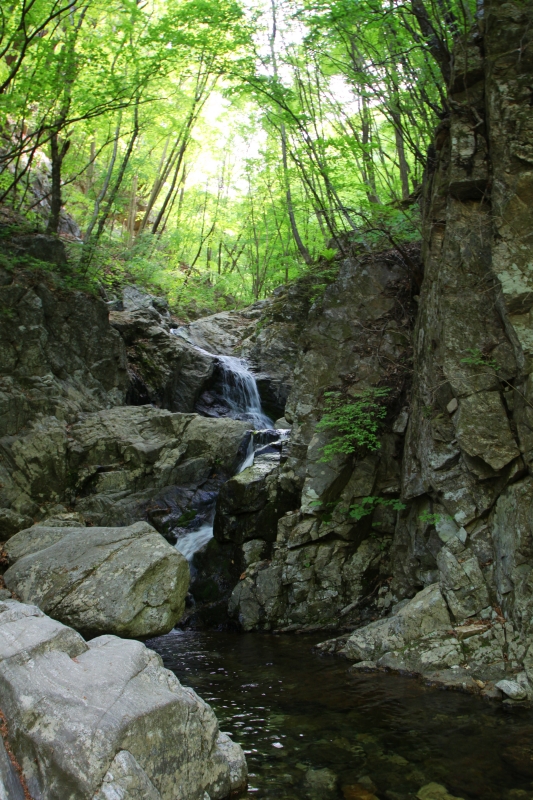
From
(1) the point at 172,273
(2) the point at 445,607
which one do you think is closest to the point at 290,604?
(2) the point at 445,607

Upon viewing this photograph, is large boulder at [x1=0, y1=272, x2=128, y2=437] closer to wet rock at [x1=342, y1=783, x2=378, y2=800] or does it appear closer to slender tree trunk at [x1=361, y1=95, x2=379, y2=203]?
slender tree trunk at [x1=361, y1=95, x2=379, y2=203]

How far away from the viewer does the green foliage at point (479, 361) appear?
732 cm

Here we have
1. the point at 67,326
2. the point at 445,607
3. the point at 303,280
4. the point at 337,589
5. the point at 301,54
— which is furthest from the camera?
the point at 303,280

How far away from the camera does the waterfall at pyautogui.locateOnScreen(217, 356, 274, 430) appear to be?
55.0ft

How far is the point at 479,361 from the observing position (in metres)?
7.28

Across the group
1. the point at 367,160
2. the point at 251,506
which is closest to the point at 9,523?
the point at 251,506

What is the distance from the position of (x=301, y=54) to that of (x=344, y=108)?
164 centimetres

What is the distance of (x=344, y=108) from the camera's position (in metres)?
13.1

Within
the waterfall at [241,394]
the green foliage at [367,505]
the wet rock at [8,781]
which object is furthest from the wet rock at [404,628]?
the waterfall at [241,394]

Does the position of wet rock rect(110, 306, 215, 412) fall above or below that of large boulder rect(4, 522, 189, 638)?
above

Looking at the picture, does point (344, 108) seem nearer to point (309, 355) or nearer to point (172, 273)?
point (309, 355)

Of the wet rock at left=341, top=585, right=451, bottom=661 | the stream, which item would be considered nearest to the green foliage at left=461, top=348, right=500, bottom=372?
the wet rock at left=341, top=585, right=451, bottom=661

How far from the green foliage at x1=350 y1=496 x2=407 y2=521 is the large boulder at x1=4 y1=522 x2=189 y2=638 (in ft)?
11.2

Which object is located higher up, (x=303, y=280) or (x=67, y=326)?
(x=303, y=280)
